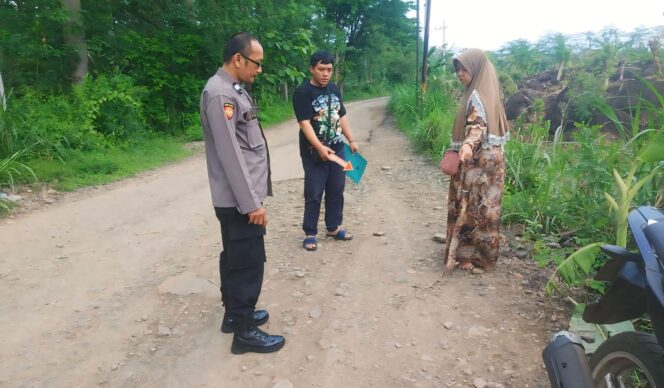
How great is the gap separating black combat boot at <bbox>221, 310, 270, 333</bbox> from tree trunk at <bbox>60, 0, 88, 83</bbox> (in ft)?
26.7

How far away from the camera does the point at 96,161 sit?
7273 millimetres

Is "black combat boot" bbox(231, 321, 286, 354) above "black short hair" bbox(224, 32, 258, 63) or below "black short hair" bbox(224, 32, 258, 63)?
below

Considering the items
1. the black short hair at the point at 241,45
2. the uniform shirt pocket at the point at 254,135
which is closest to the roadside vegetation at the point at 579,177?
the uniform shirt pocket at the point at 254,135

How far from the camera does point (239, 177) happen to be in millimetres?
2314

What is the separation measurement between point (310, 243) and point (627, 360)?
277cm

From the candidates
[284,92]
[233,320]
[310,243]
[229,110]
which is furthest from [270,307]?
[284,92]

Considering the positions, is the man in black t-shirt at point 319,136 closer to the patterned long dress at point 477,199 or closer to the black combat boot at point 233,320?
the patterned long dress at point 477,199

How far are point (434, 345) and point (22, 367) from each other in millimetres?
2412

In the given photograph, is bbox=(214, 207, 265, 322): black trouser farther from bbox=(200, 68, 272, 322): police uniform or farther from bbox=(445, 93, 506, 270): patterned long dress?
bbox=(445, 93, 506, 270): patterned long dress

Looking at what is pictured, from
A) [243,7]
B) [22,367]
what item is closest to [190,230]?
[22,367]

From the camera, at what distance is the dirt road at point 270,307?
2.47 meters

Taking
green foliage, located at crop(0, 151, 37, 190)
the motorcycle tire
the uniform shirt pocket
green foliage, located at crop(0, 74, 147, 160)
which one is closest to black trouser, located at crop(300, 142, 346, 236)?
the uniform shirt pocket

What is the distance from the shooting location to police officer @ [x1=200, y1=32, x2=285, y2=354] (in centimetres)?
229

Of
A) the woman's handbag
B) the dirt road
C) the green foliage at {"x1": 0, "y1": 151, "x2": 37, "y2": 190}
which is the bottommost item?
the dirt road
